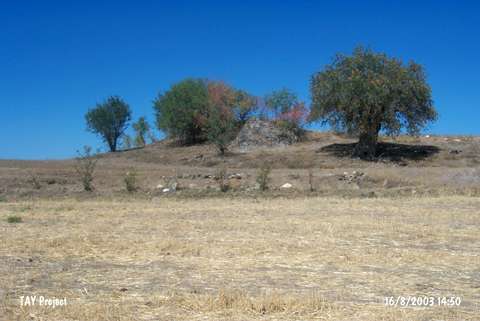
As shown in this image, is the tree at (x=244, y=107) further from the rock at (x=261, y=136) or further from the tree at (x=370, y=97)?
the tree at (x=370, y=97)

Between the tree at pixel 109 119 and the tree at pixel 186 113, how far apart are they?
9.32 meters

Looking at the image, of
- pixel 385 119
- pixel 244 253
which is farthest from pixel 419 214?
pixel 385 119

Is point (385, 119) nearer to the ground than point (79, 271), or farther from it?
farther from it

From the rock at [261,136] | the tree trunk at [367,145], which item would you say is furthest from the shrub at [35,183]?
the rock at [261,136]

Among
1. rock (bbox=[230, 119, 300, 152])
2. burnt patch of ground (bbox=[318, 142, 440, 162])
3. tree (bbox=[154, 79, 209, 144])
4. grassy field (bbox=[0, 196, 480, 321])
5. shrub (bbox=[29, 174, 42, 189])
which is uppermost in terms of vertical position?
tree (bbox=[154, 79, 209, 144])

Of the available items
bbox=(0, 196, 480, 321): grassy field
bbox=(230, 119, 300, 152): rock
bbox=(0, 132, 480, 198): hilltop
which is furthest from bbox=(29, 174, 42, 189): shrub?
bbox=(230, 119, 300, 152): rock

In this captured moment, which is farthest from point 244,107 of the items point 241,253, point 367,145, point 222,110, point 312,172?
point 241,253

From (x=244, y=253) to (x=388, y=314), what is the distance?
3720 millimetres

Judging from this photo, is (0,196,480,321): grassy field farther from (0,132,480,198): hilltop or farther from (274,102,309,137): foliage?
(274,102,309,137): foliage

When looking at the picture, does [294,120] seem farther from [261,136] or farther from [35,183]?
[35,183]

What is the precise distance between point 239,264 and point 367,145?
Answer: 2811cm

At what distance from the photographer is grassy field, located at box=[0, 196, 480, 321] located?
20.2 ft

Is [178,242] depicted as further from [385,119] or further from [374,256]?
[385,119]

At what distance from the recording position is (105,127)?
2344 inches
